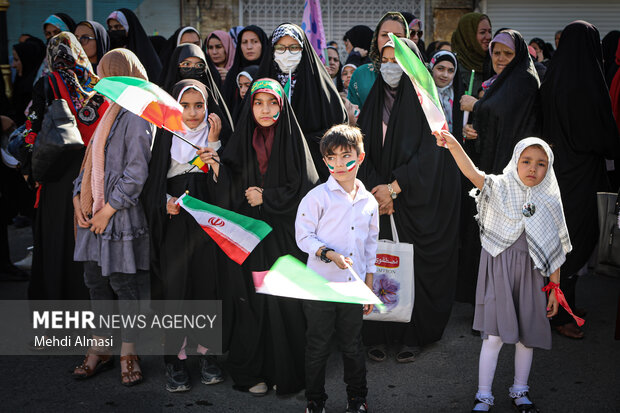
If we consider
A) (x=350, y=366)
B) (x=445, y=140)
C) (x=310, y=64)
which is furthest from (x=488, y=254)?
(x=310, y=64)

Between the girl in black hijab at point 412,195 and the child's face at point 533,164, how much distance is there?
85 cm

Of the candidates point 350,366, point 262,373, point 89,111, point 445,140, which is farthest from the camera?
point 89,111

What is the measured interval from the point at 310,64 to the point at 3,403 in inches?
109

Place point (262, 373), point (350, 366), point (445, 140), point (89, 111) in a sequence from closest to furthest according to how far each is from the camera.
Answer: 1. point (445, 140)
2. point (350, 366)
3. point (262, 373)
4. point (89, 111)

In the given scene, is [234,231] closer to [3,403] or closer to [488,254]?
[488,254]

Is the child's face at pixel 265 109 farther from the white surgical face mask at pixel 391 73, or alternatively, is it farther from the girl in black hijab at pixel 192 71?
the white surgical face mask at pixel 391 73

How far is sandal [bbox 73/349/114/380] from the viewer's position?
3668 mm

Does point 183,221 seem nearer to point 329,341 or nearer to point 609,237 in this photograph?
point 329,341

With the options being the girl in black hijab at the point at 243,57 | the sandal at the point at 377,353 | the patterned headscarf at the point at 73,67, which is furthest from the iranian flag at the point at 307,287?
the girl in black hijab at the point at 243,57

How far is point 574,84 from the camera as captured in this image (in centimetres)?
416

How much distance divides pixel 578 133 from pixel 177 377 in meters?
3.12

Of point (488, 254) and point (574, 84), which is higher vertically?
point (574, 84)

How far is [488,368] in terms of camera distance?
320 centimetres

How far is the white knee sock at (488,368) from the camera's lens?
3191 millimetres
